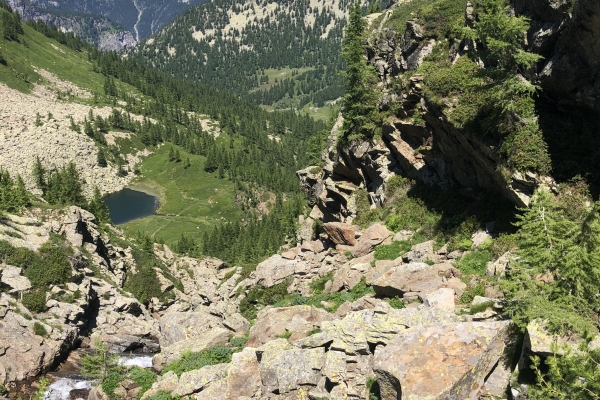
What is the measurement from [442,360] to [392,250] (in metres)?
19.7

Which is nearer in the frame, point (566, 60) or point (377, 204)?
point (566, 60)

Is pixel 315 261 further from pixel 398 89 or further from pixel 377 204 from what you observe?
pixel 398 89

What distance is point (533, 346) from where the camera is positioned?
510 inches

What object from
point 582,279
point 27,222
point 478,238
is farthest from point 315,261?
point 27,222

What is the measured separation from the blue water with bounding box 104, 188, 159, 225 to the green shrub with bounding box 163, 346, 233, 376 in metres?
151

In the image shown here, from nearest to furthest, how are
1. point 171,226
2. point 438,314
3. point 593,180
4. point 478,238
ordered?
point 438,314
point 593,180
point 478,238
point 171,226

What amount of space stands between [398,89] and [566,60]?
20123 millimetres

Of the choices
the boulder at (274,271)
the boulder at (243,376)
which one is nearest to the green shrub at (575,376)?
the boulder at (243,376)

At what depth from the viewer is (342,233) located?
41.4 meters

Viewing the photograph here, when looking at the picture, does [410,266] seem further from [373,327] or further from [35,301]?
[35,301]

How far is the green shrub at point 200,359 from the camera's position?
26.1 meters

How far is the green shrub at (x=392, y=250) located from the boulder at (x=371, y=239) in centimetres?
A: 162

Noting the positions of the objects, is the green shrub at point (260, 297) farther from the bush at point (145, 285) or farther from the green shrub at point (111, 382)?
the bush at point (145, 285)

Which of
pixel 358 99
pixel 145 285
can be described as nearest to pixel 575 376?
pixel 358 99
